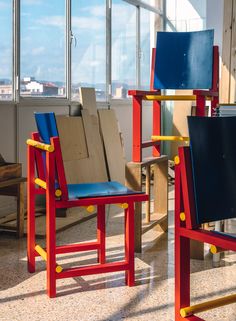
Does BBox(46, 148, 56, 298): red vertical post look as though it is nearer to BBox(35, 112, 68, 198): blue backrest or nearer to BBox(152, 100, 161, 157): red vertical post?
BBox(35, 112, 68, 198): blue backrest

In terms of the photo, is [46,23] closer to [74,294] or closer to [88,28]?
[88,28]

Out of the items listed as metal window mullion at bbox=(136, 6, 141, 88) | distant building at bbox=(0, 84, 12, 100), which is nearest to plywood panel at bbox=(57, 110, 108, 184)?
distant building at bbox=(0, 84, 12, 100)

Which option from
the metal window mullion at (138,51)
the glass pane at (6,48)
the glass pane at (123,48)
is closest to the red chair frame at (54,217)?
the glass pane at (6,48)

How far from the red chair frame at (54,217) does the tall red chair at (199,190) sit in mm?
1024

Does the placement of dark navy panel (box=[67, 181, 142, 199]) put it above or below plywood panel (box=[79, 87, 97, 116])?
below

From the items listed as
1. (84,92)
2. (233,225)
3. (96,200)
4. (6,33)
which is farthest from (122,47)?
(96,200)

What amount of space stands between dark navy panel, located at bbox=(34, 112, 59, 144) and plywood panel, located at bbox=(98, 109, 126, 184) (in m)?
2.94

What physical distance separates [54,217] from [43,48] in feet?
10.3

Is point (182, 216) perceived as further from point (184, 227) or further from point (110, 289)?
point (110, 289)

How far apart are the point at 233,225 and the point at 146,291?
109 cm

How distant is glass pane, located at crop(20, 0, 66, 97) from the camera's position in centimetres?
531

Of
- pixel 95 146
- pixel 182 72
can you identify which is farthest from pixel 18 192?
pixel 95 146

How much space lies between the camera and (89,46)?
6.51 meters

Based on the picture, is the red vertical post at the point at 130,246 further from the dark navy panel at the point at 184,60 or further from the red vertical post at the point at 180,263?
the dark navy panel at the point at 184,60
